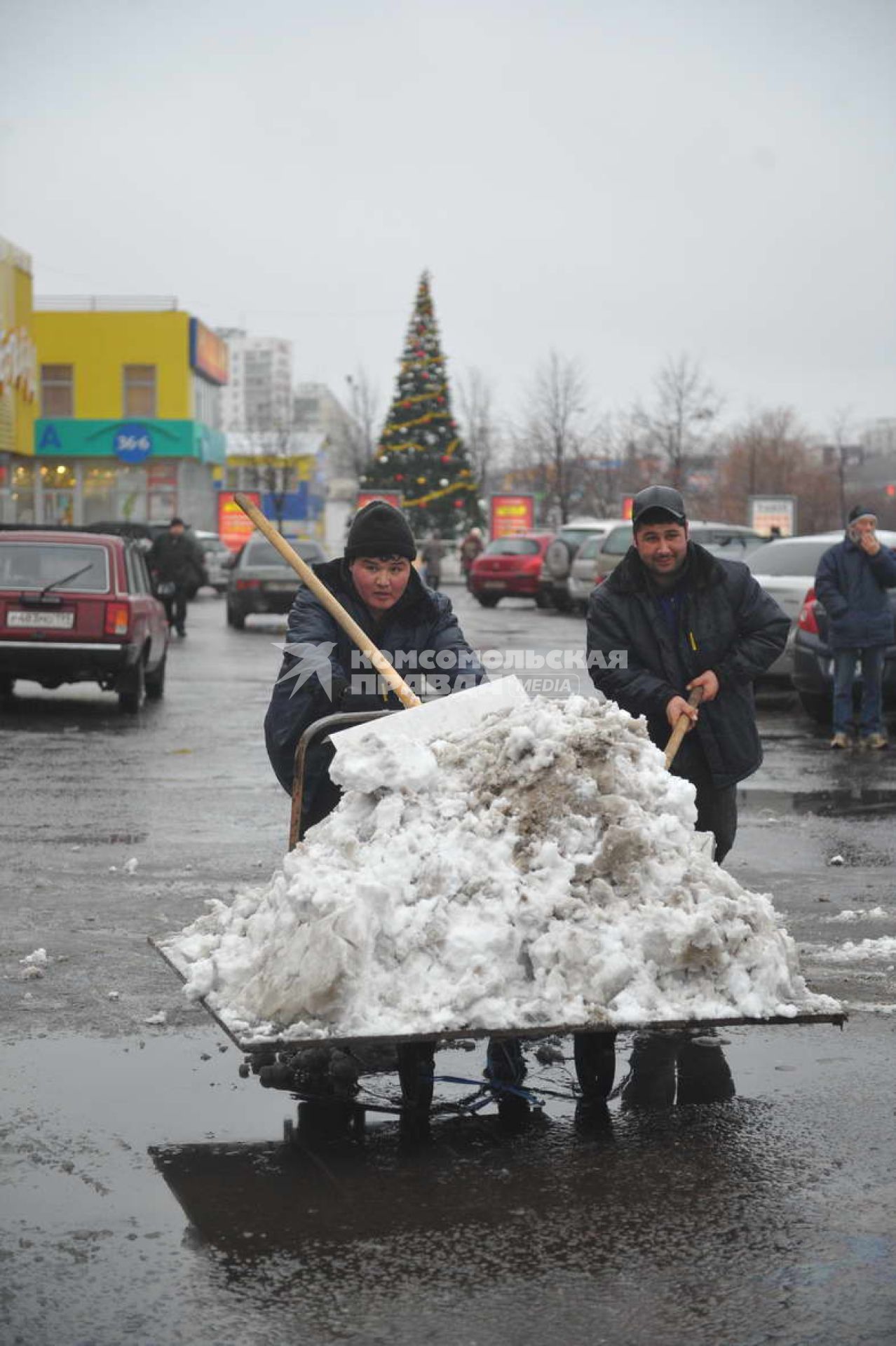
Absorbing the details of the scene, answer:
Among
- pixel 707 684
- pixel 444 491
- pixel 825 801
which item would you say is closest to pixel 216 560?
pixel 444 491

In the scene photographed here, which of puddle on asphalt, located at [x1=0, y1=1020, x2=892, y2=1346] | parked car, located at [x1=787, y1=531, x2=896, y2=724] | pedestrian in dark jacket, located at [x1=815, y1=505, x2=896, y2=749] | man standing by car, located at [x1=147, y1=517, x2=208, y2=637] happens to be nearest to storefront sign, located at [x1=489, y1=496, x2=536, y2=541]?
man standing by car, located at [x1=147, y1=517, x2=208, y2=637]

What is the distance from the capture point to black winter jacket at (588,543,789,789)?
244 inches

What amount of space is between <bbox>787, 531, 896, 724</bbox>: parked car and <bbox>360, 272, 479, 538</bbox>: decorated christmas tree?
5664cm

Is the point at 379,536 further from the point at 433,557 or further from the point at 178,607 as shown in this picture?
the point at 433,557

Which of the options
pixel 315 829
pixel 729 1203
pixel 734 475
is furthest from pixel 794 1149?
pixel 734 475

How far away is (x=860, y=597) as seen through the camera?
44.6ft

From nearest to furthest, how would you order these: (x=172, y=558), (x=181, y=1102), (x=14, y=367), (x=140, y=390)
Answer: (x=181, y=1102) < (x=172, y=558) < (x=14, y=367) < (x=140, y=390)

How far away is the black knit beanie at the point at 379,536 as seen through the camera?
5.69 metres

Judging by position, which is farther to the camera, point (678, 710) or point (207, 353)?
point (207, 353)

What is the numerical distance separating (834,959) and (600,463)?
67.6 m

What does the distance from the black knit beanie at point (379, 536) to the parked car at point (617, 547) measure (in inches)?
693

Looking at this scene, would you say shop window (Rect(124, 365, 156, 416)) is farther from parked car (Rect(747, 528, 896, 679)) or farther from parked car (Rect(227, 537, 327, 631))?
parked car (Rect(747, 528, 896, 679))

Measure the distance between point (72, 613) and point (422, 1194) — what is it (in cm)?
1224

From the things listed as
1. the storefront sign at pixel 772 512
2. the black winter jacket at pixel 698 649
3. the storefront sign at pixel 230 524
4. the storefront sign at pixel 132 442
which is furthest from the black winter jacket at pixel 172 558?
the storefront sign at pixel 132 442
